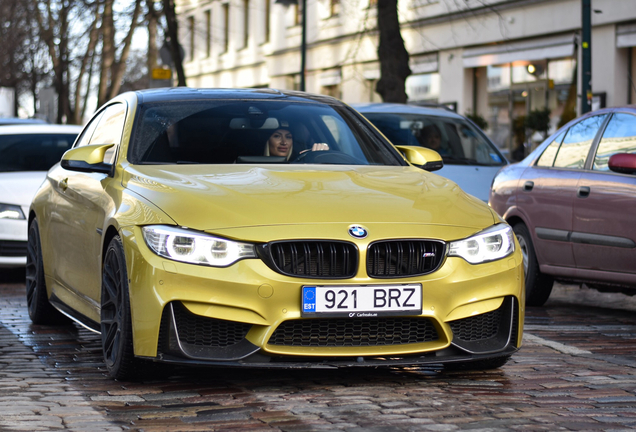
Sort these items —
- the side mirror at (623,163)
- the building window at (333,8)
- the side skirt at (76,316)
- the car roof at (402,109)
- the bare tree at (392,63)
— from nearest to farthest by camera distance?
the side skirt at (76,316) < the side mirror at (623,163) < the car roof at (402,109) < the bare tree at (392,63) < the building window at (333,8)

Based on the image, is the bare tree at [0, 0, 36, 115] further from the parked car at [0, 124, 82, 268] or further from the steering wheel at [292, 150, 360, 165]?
the steering wheel at [292, 150, 360, 165]

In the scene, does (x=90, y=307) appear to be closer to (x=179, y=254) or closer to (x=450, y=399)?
(x=179, y=254)

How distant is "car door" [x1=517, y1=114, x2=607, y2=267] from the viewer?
8.99 meters

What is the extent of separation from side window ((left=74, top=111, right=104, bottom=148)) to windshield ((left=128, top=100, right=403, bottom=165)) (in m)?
1.10

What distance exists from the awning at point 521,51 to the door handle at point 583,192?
1587cm

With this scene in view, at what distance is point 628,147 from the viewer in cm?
862

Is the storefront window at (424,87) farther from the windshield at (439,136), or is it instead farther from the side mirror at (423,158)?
the side mirror at (423,158)

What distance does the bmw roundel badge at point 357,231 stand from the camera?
5.18 meters

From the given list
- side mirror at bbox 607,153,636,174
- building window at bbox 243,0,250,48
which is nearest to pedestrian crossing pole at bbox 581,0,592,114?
side mirror at bbox 607,153,636,174

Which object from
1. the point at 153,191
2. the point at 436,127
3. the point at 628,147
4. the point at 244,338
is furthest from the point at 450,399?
the point at 436,127

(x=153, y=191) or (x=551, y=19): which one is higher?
(x=551, y=19)

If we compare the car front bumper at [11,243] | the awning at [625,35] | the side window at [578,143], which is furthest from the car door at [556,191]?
the awning at [625,35]

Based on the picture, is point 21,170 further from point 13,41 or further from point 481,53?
point 13,41

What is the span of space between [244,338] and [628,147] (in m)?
4.47
